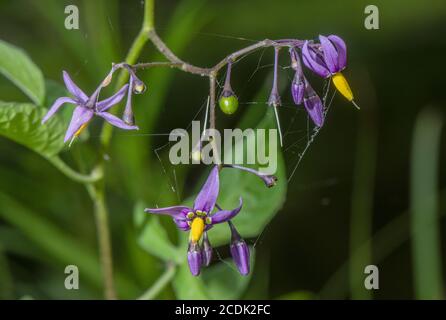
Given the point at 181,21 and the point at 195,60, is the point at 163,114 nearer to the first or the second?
the point at 195,60

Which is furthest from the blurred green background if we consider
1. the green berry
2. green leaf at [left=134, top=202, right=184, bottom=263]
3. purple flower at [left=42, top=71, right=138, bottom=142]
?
the green berry

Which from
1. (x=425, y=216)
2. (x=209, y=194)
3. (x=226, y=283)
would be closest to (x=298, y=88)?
(x=209, y=194)

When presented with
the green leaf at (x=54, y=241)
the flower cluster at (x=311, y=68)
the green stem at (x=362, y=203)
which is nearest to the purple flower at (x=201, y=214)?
the flower cluster at (x=311, y=68)

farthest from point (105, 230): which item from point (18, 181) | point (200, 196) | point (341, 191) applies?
point (341, 191)

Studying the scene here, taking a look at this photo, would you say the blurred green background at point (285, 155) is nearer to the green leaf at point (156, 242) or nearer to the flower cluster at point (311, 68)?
the green leaf at point (156, 242)

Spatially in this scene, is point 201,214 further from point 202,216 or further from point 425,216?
point 425,216

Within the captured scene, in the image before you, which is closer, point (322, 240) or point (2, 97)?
point (2, 97)
